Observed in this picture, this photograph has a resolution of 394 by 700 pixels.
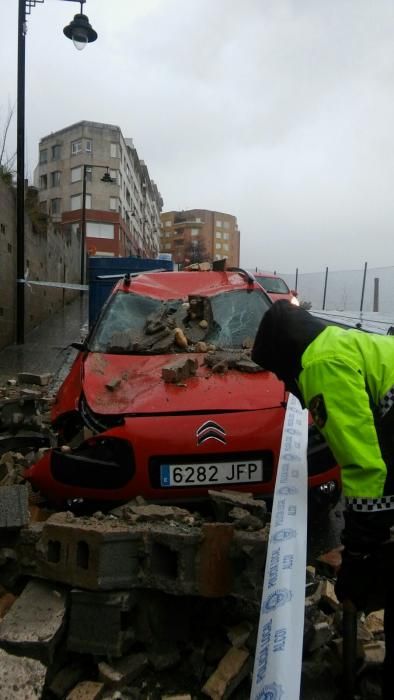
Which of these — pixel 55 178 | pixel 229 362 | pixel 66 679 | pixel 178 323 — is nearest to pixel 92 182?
pixel 55 178

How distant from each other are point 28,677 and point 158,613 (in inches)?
25.2

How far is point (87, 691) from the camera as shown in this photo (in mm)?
2221

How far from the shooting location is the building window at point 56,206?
6327cm

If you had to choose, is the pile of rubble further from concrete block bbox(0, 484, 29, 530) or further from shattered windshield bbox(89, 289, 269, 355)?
shattered windshield bbox(89, 289, 269, 355)

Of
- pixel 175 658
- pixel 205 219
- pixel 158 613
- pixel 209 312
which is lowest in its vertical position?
pixel 175 658

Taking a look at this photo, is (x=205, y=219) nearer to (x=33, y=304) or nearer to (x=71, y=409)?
Answer: (x=33, y=304)

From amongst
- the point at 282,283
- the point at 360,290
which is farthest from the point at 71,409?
the point at 360,290

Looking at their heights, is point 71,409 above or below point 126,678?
above

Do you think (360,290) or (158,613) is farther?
(360,290)

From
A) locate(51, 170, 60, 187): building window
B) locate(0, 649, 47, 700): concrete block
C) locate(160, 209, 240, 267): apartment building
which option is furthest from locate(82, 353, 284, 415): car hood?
locate(160, 209, 240, 267): apartment building

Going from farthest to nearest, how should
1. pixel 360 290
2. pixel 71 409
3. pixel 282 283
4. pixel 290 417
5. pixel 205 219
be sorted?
pixel 205 219 → pixel 360 290 → pixel 282 283 → pixel 71 409 → pixel 290 417

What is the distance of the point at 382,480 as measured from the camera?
5.86 ft

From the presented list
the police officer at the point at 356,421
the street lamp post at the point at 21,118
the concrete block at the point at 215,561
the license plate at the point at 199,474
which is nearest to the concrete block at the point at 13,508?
the license plate at the point at 199,474

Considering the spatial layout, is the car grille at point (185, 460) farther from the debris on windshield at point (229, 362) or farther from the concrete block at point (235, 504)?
the debris on windshield at point (229, 362)
